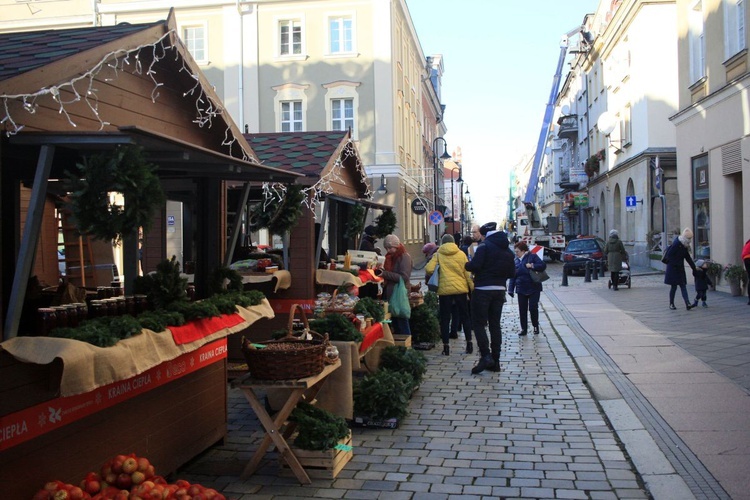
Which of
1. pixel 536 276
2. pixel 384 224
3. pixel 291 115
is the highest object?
pixel 291 115

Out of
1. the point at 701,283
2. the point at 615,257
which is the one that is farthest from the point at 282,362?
the point at 615,257

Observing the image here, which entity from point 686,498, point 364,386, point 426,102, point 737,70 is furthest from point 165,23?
point 426,102

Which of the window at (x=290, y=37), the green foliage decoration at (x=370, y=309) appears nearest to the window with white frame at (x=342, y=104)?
the window at (x=290, y=37)

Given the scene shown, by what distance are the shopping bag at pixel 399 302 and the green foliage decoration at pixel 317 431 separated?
4393 millimetres

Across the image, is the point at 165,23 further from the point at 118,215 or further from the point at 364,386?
the point at 364,386

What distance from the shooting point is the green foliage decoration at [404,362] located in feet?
25.8

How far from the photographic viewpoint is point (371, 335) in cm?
770

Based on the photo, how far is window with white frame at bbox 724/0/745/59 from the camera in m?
16.0

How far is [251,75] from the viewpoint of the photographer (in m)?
30.5

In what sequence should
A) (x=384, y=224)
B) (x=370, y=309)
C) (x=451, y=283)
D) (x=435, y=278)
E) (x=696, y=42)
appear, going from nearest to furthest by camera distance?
(x=370, y=309) < (x=451, y=283) < (x=435, y=278) < (x=384, y=224) < (x=696, y=42)

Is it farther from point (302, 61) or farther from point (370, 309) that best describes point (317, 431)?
point (302, 61)

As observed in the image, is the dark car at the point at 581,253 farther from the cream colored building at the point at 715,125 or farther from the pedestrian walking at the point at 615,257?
the cream colored building at the point at 715,125

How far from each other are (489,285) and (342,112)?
73.7 ft

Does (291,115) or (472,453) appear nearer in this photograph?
(472,453)
